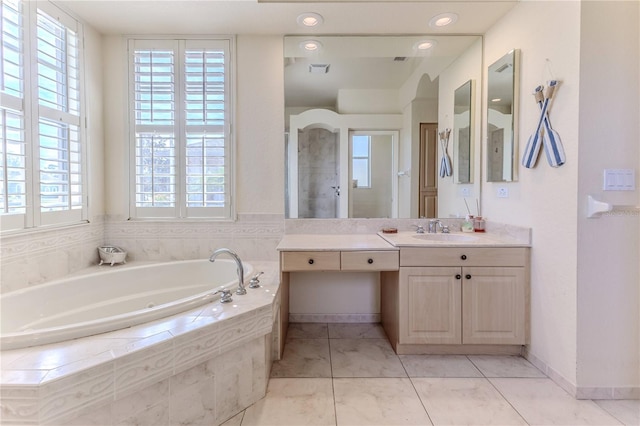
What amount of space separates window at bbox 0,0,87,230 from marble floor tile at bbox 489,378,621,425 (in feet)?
9.90

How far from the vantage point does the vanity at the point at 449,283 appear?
217 cm

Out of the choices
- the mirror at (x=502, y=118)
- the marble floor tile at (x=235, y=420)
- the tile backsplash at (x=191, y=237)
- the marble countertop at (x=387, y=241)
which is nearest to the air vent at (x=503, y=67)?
the mirror at (x=502, y=118)

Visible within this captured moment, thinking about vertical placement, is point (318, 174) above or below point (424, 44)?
below

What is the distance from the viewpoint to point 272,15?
238 cm

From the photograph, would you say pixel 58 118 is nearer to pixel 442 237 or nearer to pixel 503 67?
pixel 442 237

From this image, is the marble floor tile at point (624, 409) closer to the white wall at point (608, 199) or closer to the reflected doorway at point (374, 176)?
the white wall at point (608, 199)

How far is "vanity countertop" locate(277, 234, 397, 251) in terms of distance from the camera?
2199 mm

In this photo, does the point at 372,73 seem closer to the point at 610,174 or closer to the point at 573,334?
the point at 610,174

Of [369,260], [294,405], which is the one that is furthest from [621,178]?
[294,405]

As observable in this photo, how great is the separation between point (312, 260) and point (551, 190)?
1.53 meters

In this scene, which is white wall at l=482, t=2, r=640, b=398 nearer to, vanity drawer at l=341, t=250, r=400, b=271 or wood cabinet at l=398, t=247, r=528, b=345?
wood cabinet at l=398, t=247, r=528, b=345

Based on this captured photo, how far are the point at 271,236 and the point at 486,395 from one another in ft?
6.03

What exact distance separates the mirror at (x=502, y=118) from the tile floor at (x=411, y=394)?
1.33m

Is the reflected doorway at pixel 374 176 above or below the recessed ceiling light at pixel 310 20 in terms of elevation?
below
